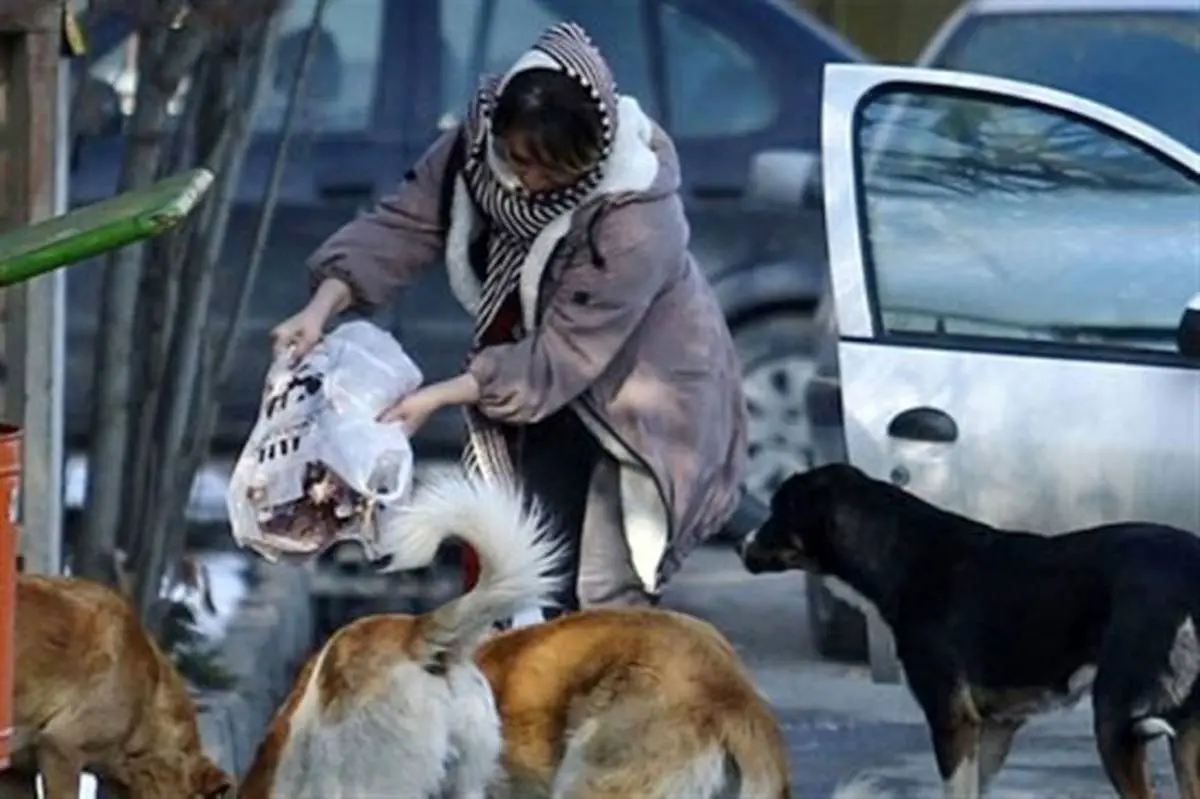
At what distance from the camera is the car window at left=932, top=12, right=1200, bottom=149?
33.1ft

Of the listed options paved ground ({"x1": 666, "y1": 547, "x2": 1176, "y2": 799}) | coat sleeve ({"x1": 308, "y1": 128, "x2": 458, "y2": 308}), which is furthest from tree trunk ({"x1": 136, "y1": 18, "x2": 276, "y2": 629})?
paved ground ({"x1": 666, "y1": 547, "x2": 1176, "y2": 799})

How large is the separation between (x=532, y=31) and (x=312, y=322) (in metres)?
4.59

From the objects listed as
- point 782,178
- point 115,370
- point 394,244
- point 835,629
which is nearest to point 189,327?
point 115,370

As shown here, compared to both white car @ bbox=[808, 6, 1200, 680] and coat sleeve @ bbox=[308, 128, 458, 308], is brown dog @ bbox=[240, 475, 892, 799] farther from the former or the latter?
white car @ bbox=[808, 6, 1200, 680]

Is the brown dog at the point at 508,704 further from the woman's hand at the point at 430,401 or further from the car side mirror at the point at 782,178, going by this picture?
the car side mirror at the point at 782,178

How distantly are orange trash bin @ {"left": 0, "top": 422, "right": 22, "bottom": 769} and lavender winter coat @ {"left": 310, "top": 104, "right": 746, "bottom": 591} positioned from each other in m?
1.31

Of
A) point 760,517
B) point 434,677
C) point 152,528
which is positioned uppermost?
point 434,677

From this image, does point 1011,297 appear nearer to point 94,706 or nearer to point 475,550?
point 475,550

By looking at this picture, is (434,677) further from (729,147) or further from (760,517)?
(729,147)

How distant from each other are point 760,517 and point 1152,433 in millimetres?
2122

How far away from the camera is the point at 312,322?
6.14m

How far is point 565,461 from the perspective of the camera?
6340 millimetres

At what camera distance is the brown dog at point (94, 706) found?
19.6ft

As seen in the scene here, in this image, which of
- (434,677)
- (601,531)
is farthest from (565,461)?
(434,677)
